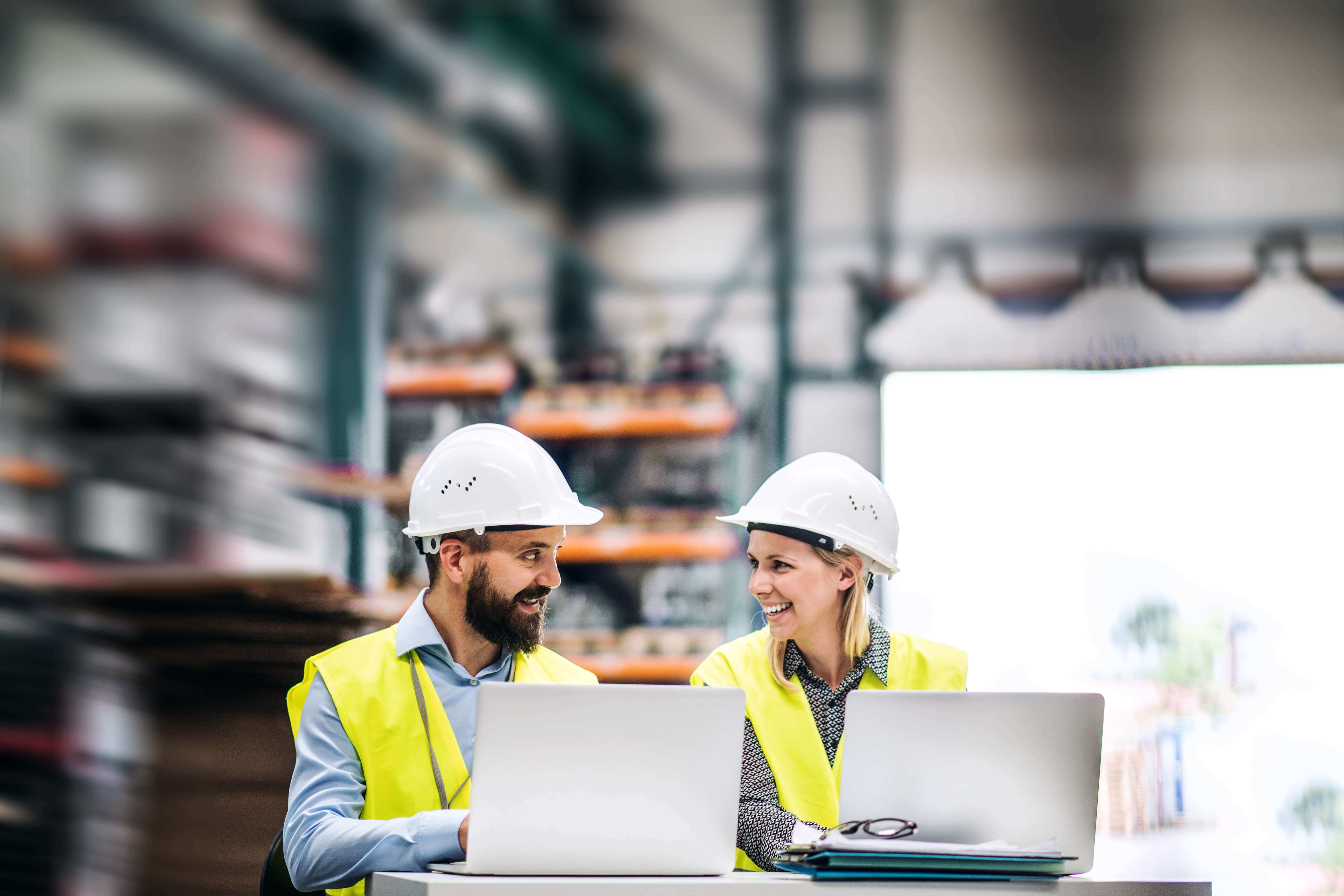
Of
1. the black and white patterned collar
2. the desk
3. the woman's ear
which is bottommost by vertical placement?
the desk

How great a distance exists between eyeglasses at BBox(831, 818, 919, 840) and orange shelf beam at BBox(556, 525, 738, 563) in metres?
3.46

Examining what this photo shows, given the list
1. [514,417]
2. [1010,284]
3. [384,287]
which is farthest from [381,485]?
[1010,284]

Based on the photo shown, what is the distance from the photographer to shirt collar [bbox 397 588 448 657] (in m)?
2.28

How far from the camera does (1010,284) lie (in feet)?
19.5

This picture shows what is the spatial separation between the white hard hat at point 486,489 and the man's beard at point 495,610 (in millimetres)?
99

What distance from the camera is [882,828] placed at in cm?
177

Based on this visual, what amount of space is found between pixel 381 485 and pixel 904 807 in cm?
379

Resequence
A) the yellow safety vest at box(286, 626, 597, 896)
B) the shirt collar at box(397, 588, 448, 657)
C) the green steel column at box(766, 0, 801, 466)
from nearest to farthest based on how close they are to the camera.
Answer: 1. the yellow safety vest at box(286, 626, 597, 896)
2. the shirt collar at box(397, 588, 448, 657)
3. the green steel column at box(766, 0, 801, 466)

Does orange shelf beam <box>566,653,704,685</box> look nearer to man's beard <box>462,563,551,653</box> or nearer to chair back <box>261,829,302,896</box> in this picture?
man's beard <box>462,563,551,653</box>

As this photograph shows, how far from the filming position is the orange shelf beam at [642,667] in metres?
5.25

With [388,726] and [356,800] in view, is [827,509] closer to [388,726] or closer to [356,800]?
[388,726]

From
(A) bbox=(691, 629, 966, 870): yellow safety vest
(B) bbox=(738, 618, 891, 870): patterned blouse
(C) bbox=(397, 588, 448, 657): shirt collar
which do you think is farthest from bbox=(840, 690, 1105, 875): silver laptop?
(C) bbox=(397, 588, 448, 657): shirt collar

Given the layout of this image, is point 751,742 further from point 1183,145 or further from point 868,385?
point 1183,145

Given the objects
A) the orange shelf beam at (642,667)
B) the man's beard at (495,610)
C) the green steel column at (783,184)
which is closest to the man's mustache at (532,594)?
the man's beard at (495,610)
